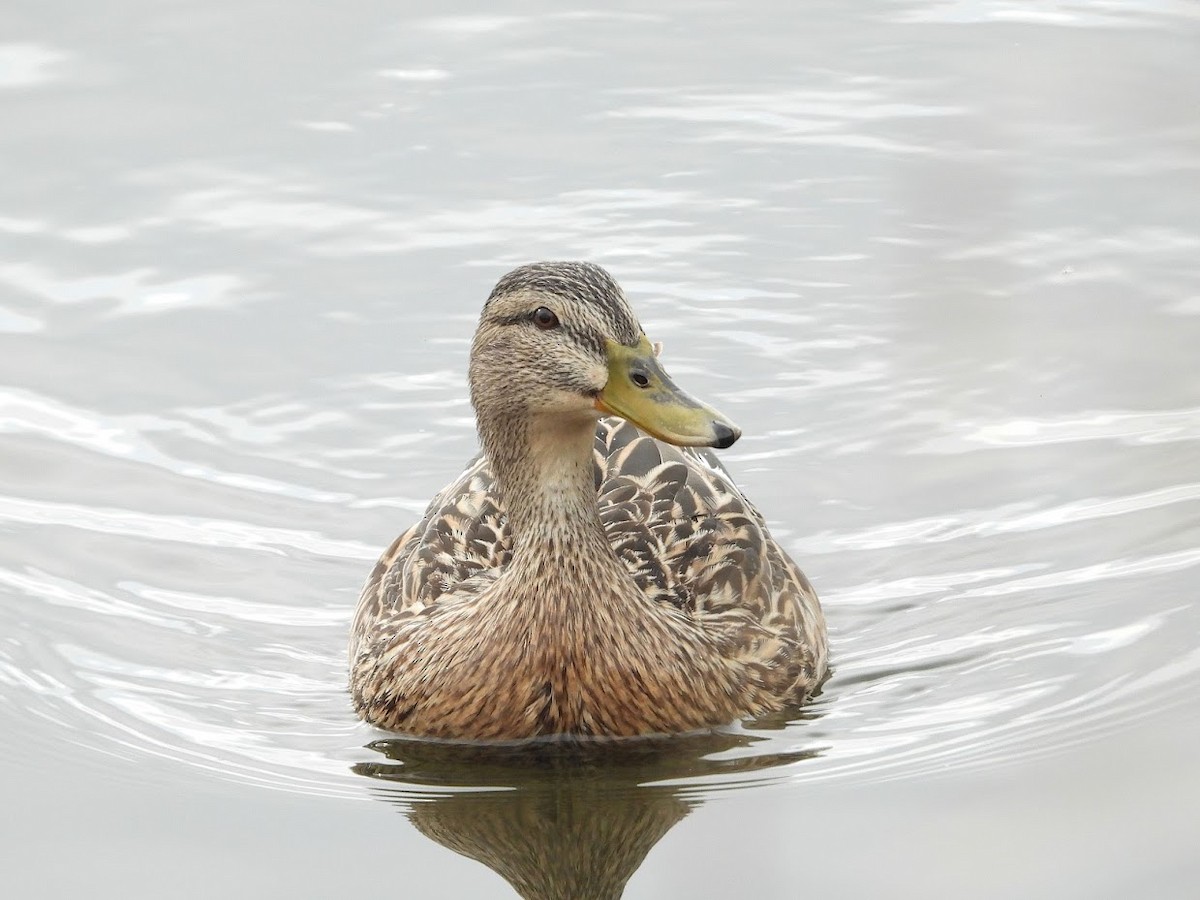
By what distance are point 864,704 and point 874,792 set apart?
1013 mm

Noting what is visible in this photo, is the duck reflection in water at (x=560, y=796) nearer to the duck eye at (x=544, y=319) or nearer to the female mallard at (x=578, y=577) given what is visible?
the female mallard at (x=578, y=577)

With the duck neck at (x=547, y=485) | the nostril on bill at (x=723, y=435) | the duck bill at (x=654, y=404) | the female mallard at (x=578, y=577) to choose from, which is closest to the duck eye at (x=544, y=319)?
the female mallard at (x=578, y=577)

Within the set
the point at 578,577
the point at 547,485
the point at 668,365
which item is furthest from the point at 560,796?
the point at 668,365

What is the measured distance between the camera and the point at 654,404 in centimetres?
753

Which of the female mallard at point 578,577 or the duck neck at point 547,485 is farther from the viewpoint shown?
the duck neck at point 547,485

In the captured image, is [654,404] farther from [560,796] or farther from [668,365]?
[668,365]

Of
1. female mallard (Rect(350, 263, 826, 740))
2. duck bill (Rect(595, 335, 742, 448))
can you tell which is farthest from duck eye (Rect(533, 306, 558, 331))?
duck bill (Rect(595, 335, 742, 448))

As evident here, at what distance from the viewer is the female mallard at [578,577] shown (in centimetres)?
768

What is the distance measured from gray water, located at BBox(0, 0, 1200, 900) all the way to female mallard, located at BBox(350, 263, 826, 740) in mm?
224

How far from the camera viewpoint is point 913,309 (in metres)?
5.04

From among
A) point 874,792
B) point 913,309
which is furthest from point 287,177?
point 913,309

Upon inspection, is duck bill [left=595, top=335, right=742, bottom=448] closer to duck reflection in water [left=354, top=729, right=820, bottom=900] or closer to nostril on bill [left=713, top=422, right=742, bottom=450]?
nostril on bill [left=713, top=422, right=742, bottom=450]

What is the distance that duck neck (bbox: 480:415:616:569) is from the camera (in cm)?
804

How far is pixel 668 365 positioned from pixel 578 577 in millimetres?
3624
